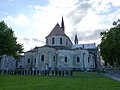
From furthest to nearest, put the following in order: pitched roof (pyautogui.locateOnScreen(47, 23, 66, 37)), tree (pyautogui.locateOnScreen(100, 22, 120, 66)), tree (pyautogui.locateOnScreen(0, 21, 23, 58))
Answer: pitched roof (pyautogui.locateOnScreen(47, 23, 66, 37)) → tree (pyautogui.locateOnScreen(100, 22, 120, 66)) → tree (pyautogui.locateOnScreen(0, 21, 23, 58))

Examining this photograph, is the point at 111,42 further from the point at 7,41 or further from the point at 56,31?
the point at 56,31

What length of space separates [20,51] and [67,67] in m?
23.1

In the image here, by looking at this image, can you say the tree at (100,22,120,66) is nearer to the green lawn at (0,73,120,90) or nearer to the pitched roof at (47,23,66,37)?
the pitched roof at (47,23,66,37)

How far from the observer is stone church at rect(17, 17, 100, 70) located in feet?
213

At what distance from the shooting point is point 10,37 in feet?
147

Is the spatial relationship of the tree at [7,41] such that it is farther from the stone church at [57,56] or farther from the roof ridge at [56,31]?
the roof ridge at [56,31]

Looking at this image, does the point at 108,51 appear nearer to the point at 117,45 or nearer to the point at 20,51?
the point at 117,45

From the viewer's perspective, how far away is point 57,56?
221 feet

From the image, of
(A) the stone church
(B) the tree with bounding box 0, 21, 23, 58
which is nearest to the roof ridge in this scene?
(A) the stone church

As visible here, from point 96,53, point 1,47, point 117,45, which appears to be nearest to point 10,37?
point 1,47

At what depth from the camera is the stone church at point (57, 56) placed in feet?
213

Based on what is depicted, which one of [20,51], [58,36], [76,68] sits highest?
[58,36]

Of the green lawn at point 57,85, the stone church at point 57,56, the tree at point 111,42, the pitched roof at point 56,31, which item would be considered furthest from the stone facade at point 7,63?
the green lawn at point 57,85

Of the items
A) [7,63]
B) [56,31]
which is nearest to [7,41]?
[56,31]
